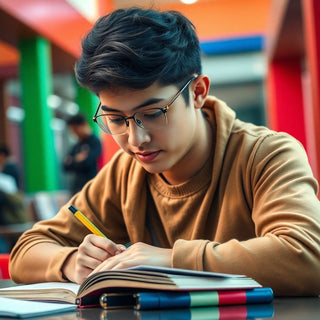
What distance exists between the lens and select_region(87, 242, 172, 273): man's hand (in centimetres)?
Answer: 120

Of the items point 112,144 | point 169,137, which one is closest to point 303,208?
point 169,137

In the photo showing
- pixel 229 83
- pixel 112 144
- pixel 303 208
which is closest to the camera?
pixel 303 208

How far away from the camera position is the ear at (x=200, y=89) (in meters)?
1.60

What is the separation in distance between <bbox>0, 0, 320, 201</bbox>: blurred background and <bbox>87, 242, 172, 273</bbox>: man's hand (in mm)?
4789

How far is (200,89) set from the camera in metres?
1.61

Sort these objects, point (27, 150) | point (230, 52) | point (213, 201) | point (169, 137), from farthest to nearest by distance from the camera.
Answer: point (230, 52), point (27, 150), point (213, 201), point (169, 137)

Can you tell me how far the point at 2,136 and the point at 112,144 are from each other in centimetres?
465

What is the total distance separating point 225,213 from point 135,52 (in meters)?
0.45

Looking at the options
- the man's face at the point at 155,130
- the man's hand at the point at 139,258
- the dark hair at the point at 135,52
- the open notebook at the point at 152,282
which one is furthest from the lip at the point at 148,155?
the open notebook at the point at 152,282

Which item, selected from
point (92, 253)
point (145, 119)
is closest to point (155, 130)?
point (145, 119)

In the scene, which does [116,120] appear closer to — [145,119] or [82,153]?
[145,119]

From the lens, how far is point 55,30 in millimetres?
9414

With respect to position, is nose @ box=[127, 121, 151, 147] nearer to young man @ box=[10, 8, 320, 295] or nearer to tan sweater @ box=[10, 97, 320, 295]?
young man @ box=[10, 8, 320, 295]

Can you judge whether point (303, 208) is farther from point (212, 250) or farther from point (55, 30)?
point (55, 30)
